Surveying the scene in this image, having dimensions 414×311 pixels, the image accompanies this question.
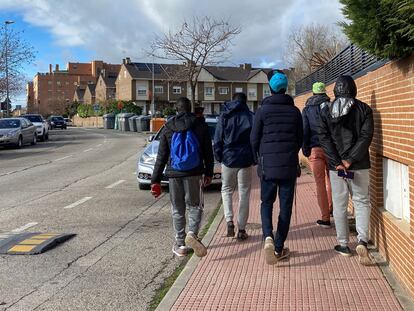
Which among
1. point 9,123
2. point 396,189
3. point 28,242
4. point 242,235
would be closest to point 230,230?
point 242,235

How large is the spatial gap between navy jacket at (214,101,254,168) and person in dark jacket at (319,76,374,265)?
129 cm

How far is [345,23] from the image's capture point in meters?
5.07

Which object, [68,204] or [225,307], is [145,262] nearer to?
[225,307]

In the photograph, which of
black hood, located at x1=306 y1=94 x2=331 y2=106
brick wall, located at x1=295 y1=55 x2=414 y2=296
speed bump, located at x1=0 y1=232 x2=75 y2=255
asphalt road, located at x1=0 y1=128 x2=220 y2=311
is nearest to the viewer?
brick wall, located at x1=295 y1=55 x2=414 y2=296

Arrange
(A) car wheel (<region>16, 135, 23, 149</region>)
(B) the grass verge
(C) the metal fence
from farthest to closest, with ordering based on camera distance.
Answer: (A) car wheel (<region>16, 135, 23, 149</region>), (C) the metal fence, (B) the grass verge

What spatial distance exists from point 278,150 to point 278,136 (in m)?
0.15

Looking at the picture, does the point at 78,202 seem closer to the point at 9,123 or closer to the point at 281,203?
the point at 281,203

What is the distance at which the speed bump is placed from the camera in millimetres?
6473

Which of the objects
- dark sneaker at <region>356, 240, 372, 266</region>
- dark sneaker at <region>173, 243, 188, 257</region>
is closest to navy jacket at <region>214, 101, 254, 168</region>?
dark sneaker at <region>173, 243, 188, 257</region>

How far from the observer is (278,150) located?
5.58m

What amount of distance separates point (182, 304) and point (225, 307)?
1.23ft

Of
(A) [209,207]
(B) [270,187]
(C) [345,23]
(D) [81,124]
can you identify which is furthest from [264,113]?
(D) [81,124]

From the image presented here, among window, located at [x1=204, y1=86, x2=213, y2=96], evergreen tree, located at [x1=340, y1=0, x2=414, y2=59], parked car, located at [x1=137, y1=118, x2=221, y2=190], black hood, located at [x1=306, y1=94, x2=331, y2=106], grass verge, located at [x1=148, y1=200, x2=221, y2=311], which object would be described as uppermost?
window, located at [x1=204, y1=86, x2=213, y2=96]

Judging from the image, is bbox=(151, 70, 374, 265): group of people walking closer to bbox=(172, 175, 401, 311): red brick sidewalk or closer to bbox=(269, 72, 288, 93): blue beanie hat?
bbox=(269, 72, 288, 93): blue beanie hat
